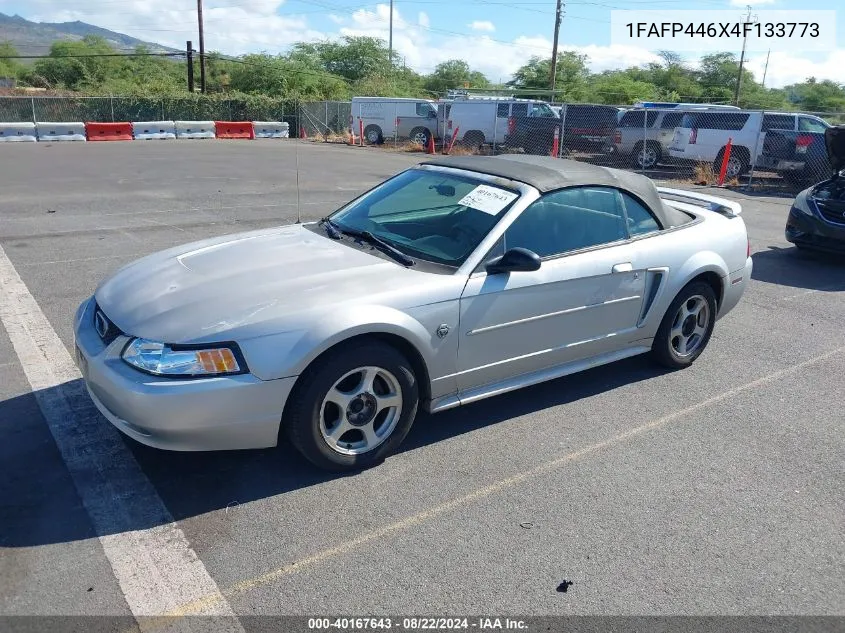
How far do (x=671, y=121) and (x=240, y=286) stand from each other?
18658mm

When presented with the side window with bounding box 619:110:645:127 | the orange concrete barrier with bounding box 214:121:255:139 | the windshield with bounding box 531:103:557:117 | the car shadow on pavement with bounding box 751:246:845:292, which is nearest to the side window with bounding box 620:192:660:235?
the car shadow on pavement with bounding box 751:246:845:292

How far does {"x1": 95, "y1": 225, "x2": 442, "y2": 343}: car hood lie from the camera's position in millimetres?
3359

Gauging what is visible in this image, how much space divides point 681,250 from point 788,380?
130 cm

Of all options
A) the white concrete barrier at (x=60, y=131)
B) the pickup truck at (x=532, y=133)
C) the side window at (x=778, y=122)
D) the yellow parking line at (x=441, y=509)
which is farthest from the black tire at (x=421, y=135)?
the yellow parking line at (x=441, y=509)

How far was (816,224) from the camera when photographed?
358 inches

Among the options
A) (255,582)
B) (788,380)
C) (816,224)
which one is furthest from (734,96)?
(255,582)

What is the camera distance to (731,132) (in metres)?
18.3

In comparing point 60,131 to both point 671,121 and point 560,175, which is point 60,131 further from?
point 560,175

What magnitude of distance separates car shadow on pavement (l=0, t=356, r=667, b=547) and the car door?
0.43 metres

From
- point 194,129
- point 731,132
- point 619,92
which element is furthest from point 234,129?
point 619,92

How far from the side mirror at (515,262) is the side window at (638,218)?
1.20m

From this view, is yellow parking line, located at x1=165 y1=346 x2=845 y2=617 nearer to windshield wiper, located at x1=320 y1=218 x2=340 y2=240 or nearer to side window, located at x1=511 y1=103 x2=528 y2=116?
windshield wiper, located at x1=320 y1=218 x2=340 y2=240

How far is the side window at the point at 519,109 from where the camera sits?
23.2 m

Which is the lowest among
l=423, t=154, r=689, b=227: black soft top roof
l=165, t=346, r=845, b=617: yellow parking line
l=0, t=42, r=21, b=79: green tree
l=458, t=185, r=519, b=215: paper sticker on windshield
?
l=165, t=346, r=845, b=617: yellow parking line
